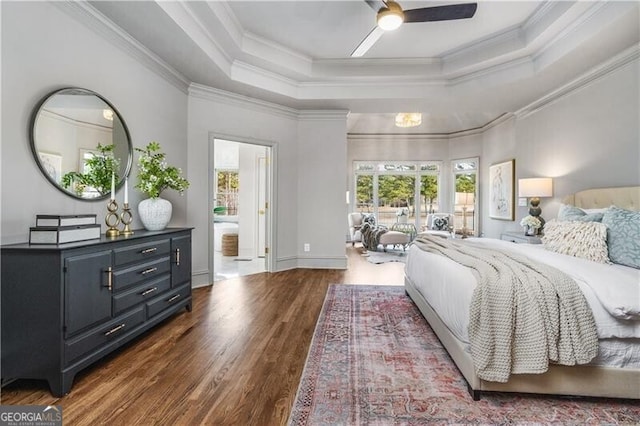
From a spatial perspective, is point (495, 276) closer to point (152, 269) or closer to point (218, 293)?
point (152, 269)

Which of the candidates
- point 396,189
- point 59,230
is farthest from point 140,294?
point 396,189

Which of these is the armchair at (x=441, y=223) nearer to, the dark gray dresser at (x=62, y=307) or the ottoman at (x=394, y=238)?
the ottoman at (x=394, y=238)

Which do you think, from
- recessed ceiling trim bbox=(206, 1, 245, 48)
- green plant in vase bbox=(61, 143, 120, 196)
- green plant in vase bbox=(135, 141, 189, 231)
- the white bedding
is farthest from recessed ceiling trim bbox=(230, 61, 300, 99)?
the white bedding

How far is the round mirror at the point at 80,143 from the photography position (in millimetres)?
2193

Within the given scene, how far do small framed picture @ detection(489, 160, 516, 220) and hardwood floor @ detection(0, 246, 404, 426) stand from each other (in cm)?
478

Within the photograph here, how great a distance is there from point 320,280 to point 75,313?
306 centimetres

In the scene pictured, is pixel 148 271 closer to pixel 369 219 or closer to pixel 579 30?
pixel 579 30

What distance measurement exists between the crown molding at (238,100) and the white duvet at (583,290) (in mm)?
3460

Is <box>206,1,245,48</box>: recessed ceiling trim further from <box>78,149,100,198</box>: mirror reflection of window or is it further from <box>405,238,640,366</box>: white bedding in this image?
<box>405,238,640,366</box>: white bedding

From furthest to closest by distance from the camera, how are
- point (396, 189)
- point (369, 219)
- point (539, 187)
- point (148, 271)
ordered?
point (396, 189), point (369, 219), point (539, 187), point (148, 271)

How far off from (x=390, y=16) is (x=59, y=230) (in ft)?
9.36

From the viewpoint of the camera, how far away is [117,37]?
112 inches

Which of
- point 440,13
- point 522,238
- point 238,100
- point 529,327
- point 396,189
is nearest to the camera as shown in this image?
point 529,327

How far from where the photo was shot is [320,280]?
455 cm
